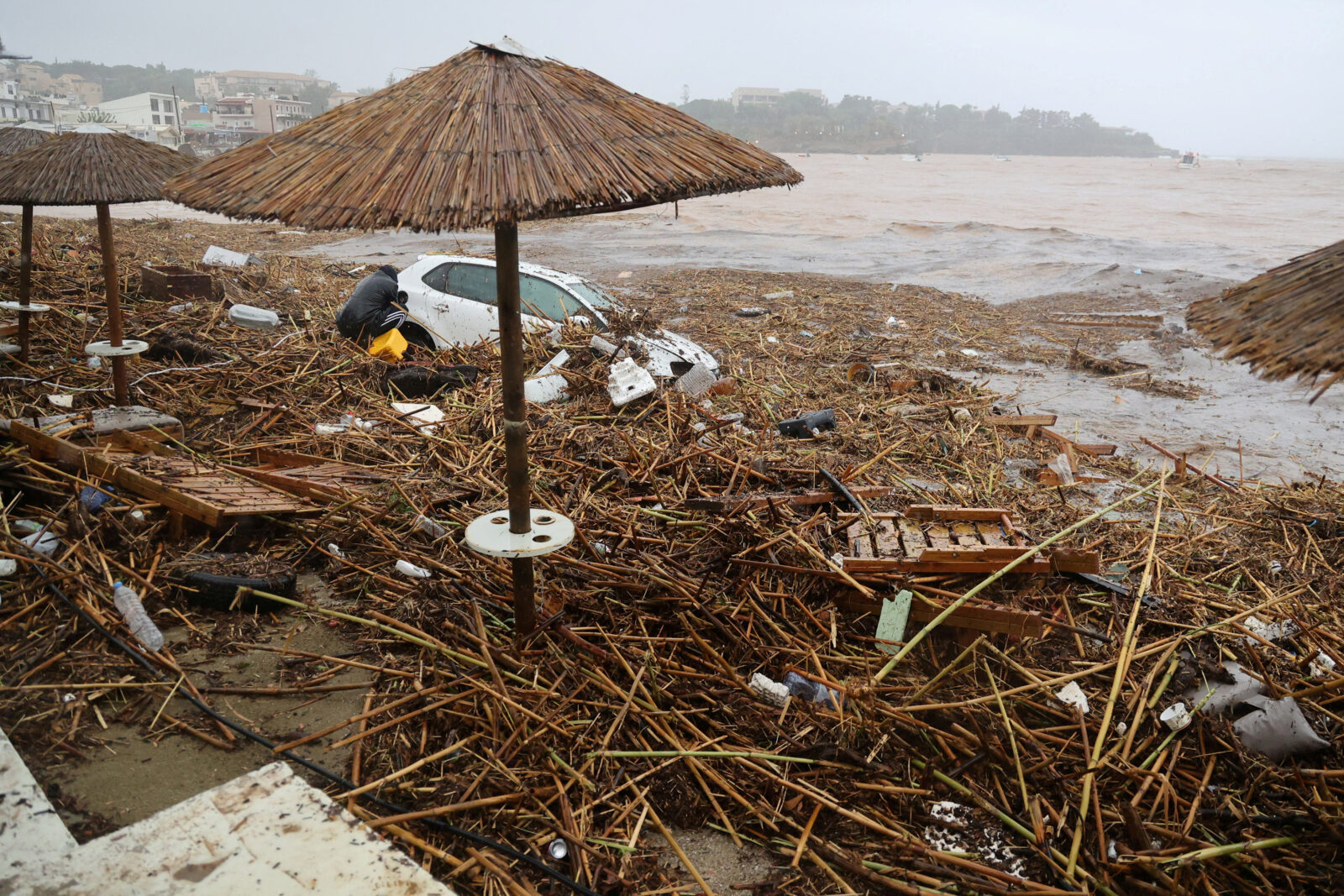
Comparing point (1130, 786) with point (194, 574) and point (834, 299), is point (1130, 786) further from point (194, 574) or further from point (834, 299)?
point (834, 299)

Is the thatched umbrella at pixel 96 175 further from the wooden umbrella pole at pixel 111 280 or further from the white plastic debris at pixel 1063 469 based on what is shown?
the white plastic debris at pixel 1063 469

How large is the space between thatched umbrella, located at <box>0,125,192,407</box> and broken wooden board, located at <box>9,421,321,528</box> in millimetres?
759

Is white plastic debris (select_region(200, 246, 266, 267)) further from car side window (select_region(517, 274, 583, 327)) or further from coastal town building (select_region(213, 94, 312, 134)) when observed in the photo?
coastal town building (select_region(213, 94, 312, 134))

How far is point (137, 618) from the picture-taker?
3.94 metres

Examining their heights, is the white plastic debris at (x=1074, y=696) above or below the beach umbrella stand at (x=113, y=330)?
below

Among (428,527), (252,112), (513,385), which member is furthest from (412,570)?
(252,112)

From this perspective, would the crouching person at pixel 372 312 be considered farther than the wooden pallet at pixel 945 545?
Yes

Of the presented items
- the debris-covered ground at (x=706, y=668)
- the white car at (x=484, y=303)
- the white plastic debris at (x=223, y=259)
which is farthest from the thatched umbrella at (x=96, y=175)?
the white plastic debris at (x=223, y=259)

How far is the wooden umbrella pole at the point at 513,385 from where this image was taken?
3.23 m

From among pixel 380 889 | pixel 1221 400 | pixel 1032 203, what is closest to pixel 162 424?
pixel 380 889

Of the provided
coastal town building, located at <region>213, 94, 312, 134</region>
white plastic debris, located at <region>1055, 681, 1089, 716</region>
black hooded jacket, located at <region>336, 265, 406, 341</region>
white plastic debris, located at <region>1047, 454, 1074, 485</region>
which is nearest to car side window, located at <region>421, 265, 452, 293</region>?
black hooded jacket, located at <region>336, 265, 406, 341</region>

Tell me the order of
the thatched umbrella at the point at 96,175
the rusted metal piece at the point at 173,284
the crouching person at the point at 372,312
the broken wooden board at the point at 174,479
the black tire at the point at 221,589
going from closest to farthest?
the black tire at the point at 221,589 < the broken wooden board at the point at 174,479 < the thatched umbrella at the point at 96,175 < the crouching person at the point at 372,312 < the rusted metal piece at the point at 173,284

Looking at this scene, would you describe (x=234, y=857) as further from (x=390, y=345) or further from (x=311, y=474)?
(x=390, y=345)

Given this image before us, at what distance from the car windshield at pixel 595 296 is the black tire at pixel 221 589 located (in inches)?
225
